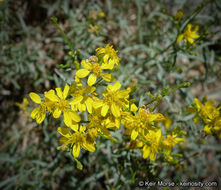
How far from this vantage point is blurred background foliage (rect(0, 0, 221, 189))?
314 centimetres

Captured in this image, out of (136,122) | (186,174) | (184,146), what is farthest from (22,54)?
(186,174)

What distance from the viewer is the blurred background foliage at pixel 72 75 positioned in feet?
10.3

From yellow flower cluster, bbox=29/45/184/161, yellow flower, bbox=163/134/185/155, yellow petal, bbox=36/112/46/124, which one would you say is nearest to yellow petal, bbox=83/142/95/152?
yellow flower cluster, bbox=29/45/184/161

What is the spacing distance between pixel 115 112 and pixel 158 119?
1.64 feet

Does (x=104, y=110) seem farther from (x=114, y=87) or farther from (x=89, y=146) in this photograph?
(x=89, y=146)

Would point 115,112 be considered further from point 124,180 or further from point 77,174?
point 77,174

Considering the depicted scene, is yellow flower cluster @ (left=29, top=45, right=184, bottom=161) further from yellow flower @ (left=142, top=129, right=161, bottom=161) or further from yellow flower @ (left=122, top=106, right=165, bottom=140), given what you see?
yellow flower @ (left=142, top=129, right=161, bottom=161)

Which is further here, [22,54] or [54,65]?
[54,65]

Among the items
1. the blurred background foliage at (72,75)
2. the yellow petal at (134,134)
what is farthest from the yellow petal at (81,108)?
the blurred background foliage at (72,75)

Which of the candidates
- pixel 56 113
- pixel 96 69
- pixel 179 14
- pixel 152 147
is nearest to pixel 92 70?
pixel 96 69

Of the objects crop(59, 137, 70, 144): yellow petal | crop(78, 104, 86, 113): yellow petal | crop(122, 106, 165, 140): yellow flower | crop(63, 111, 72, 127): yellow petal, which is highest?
crop(78, 104, 86, 113): yellow petal

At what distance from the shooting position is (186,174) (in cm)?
421

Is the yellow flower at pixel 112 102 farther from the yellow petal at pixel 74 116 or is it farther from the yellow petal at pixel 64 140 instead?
the yellow petal at pixel 64 140

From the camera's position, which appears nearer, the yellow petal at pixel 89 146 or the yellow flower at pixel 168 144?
the yellow petal at pixel 89 146
